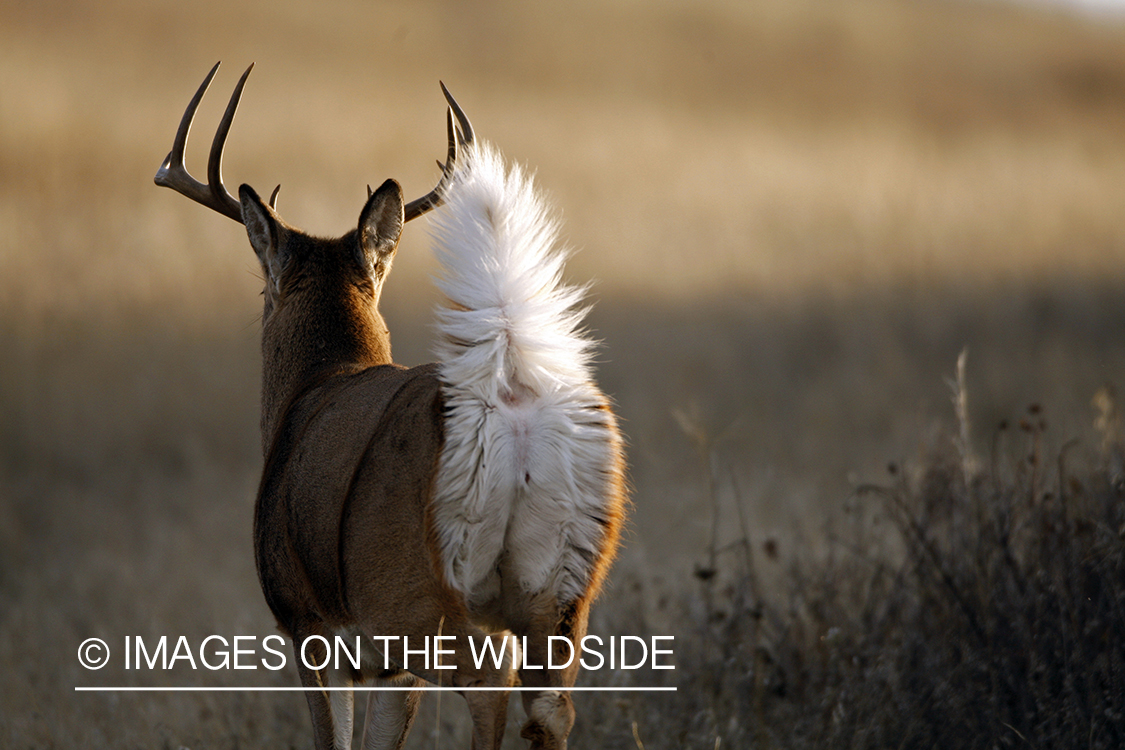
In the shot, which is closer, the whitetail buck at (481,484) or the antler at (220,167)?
the whitetail buck at (481,484)

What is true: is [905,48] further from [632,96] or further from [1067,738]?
[1067,738]

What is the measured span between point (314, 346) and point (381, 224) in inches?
18.1

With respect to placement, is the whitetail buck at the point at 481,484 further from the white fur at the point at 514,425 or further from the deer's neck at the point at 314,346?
the deer's neck at the point at 314,346

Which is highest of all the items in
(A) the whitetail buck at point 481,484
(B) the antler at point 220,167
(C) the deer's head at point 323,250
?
(B) the antler at point 220,167

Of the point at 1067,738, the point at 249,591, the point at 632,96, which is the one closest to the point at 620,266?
the point at 249,591

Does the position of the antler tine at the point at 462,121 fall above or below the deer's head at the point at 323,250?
above

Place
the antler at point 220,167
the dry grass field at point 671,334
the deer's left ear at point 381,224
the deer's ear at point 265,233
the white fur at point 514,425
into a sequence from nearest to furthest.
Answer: the white fur at point 514,425 < the deer's left ear at point 381,224 < the deer's ear at point 265,233 < the antler at point 220,167 < the dry grass field at point 671,334

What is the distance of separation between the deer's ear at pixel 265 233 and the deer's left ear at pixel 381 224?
0.28 meters

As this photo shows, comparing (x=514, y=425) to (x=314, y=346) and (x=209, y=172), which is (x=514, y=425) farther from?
(x=209, y=172)

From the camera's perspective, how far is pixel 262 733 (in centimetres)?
457

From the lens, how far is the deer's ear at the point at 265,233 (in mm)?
3658

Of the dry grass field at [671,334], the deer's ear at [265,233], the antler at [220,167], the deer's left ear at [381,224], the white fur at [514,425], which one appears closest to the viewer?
the white fur at [514,425]

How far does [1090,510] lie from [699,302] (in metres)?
9.55

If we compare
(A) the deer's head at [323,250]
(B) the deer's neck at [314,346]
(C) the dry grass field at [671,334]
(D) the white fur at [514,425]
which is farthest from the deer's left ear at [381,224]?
(D) the white fur at [514,425]
